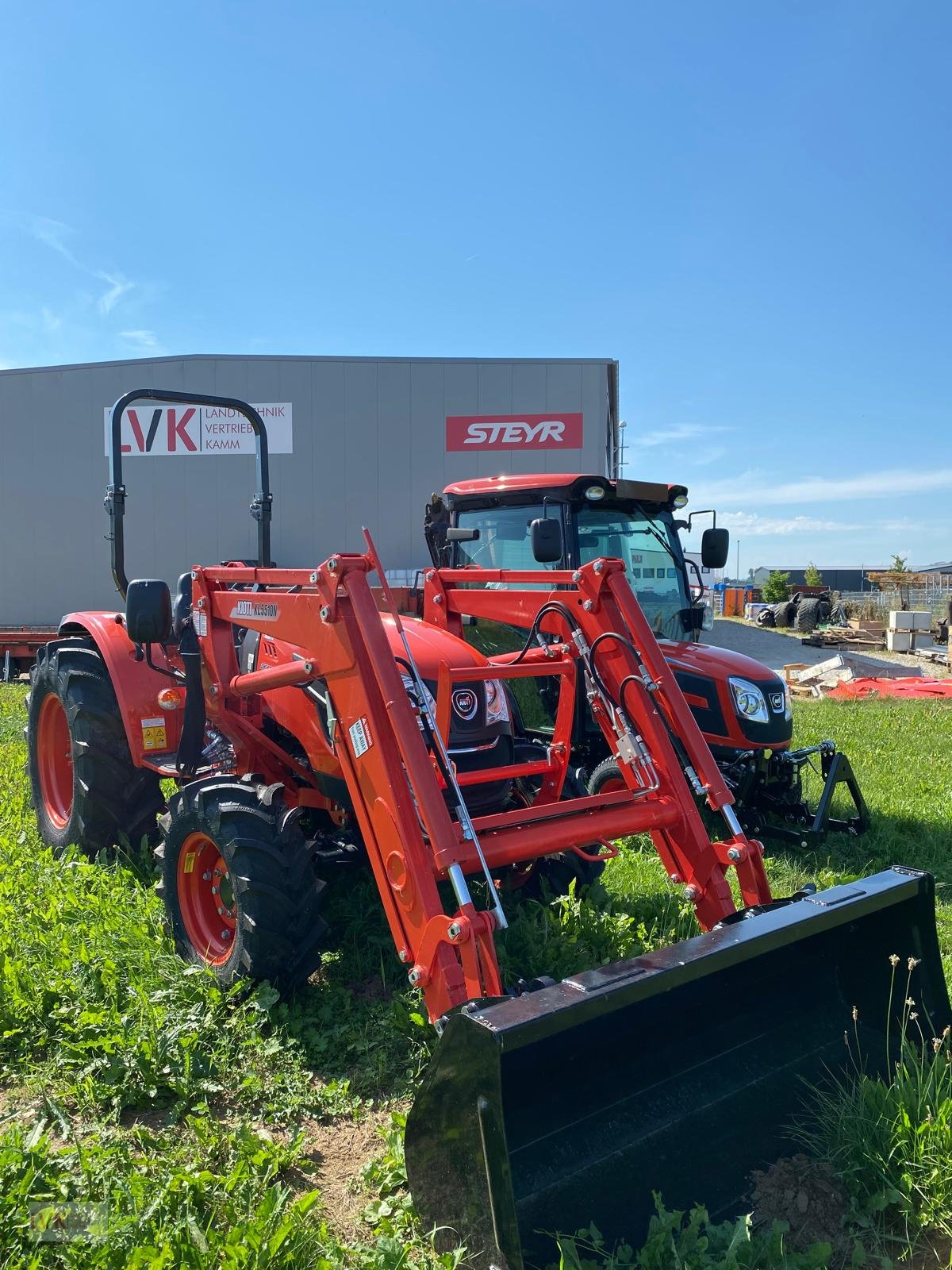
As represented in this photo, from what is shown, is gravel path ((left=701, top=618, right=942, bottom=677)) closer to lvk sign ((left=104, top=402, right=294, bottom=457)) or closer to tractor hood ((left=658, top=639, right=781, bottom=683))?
lvk sign ((left=104, top=402, right=294, bottom=457))

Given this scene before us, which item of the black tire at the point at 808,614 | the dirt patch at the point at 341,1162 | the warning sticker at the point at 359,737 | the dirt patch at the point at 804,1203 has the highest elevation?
the warning sticker at the point at 359,737

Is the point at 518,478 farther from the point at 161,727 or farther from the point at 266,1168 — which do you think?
the point at 266,1168

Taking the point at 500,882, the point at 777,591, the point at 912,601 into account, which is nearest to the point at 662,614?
the point at 500,882

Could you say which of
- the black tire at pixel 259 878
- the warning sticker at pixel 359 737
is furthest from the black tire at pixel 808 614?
the warning sticker at pixel 359 737

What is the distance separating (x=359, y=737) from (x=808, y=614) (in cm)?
2447

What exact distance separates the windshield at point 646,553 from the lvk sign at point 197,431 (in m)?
8.21

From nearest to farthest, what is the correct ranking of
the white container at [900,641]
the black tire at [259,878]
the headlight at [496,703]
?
the black tire at [259,878] → the headlight at [496,703] → the white container at [900,641]

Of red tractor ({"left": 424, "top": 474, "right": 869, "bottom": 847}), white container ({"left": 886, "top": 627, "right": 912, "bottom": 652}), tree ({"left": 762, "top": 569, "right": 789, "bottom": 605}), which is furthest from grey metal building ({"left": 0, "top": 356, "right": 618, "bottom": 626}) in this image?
tree ({"left": 762, "top": 569, "right": 789, "bottom": 605})

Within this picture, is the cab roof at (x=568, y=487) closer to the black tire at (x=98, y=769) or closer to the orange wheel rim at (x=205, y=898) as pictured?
the black tire at (x=98, y=769)

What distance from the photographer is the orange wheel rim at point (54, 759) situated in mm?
5129

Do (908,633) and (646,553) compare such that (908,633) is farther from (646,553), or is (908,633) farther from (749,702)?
(749,702)

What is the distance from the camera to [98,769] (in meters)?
4.39

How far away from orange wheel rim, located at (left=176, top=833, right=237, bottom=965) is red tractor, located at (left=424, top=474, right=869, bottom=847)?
1.57 metres

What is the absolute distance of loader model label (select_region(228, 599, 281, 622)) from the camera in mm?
3291
